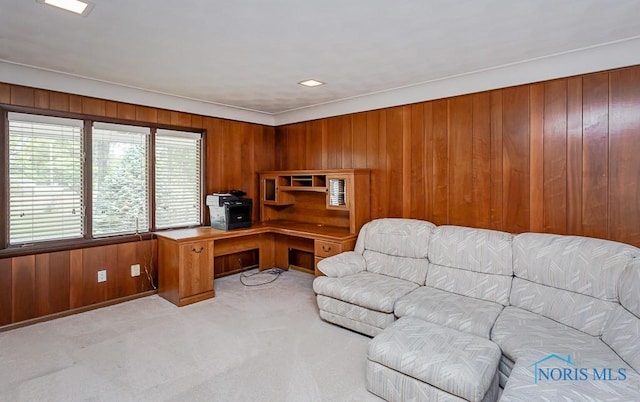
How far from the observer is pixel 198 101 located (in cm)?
455

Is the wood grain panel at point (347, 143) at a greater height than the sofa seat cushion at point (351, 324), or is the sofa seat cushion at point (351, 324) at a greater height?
the wood grain panel at point (347, 143)

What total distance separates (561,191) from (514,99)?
3.13 feet

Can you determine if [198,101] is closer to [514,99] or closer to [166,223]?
[166,223]

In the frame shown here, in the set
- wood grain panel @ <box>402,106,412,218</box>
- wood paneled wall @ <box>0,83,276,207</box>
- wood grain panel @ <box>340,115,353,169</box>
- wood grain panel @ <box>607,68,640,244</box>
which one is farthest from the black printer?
wood grain panel @ <box>607,68,640,244</box>

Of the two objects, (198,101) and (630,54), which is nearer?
(630,54)

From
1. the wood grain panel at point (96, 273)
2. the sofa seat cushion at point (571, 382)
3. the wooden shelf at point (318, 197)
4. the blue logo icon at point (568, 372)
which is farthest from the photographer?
the wooden shelf at point (318, 197)

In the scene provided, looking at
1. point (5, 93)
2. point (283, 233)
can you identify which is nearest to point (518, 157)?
point (283, 233)

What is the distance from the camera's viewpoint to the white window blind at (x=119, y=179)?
150 inches

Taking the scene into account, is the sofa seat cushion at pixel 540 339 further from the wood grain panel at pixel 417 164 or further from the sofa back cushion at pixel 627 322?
the wood grain panel at pixel 417 164

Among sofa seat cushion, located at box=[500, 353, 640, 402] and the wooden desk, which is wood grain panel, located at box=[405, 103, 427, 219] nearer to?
the wooden desk

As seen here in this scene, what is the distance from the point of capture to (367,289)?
304cm

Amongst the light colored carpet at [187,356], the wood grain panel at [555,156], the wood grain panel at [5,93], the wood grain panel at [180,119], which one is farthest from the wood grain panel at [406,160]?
the wood grain panel at [5,93]

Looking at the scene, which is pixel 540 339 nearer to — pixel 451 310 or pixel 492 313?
pixel 492 313

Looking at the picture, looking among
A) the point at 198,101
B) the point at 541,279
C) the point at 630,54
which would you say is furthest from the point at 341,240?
the point at 630,54
